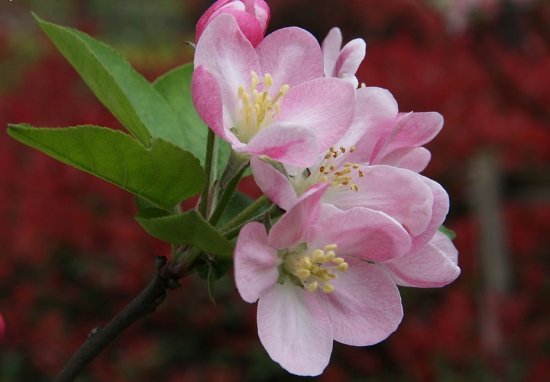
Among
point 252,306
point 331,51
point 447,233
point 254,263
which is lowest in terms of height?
point 252,306

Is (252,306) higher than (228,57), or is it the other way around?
(228,57)

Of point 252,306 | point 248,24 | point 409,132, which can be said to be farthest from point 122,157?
point 252,306

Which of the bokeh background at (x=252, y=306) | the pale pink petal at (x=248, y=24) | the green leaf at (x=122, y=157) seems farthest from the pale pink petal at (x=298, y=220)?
the bokeh background at (x=252, y=306)

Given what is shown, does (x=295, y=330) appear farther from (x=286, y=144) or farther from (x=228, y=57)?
(x=228, y=57)

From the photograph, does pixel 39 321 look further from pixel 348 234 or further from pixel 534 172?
pixel 534 172

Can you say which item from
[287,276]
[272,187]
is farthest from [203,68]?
[287,276]

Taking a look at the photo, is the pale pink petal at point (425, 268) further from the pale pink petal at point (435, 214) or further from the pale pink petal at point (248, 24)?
the pale pink petal at point (248, 24)

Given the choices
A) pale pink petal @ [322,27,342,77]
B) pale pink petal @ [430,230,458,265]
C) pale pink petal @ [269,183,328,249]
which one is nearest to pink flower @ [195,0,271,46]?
pale pink petal @ [322,27,342,77]
